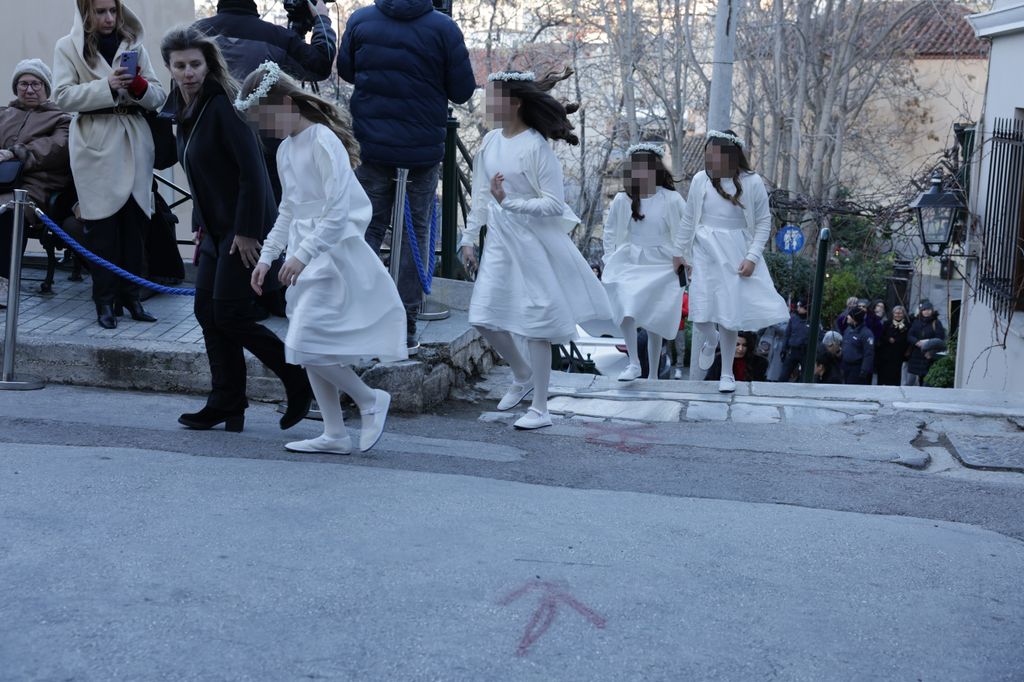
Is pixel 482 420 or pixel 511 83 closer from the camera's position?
pixel 511 83

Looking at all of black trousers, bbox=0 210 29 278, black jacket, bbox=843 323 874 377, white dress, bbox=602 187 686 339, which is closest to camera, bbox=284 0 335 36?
black trousers, bbox=0 210 29 278

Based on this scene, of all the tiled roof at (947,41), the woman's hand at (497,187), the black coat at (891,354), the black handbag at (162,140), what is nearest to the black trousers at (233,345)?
the woman's hand at (497,187)

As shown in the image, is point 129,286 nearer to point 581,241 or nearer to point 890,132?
point 581,241

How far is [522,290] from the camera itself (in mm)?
6488

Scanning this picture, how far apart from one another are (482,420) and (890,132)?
3151cm

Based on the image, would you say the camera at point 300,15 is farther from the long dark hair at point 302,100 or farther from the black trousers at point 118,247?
the long dark hair at point 302,100

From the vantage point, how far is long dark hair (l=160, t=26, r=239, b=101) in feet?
18.2

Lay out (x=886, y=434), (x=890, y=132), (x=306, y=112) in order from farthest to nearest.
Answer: (x=890, y=132), (x=886, y=434), (x=306, y=112)

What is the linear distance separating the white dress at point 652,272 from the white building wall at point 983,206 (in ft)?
12.8

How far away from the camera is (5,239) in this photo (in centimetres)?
767

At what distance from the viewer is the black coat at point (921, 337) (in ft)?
53.3

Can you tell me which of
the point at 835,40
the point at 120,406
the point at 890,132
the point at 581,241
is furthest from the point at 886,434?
the point at 890,132

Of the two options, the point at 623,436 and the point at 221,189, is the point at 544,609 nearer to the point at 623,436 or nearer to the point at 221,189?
the point at 221,189

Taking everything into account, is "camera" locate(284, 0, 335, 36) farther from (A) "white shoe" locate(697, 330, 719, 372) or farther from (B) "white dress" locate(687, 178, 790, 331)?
(A) "white shoe" locate(697, 330, 719, 372)
